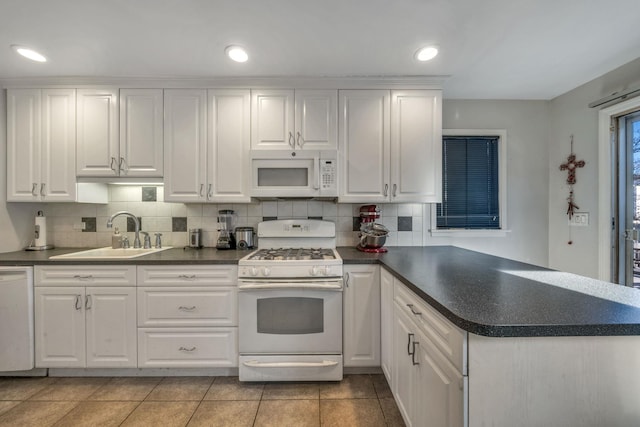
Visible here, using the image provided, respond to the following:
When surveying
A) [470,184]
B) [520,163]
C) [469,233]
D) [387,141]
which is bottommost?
[469,233]

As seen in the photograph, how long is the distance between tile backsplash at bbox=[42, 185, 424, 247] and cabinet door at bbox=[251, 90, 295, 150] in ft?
1.88

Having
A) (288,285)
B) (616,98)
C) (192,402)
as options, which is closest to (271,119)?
(288,285)

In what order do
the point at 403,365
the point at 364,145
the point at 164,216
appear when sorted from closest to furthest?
the point at 403,365 < the point at 364,145 < the point at 164,216

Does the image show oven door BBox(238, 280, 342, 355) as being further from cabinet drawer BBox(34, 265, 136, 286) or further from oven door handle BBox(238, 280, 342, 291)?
cabinet drawer BBox(34, 265, 136, 286)

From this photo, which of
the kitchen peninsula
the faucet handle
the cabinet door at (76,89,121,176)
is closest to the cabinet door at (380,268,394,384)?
the kitchen peninsula

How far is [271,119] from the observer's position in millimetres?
2289

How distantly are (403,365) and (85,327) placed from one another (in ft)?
7.25

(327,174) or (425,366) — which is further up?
(327,174)

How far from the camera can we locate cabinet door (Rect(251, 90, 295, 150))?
89.9 inches

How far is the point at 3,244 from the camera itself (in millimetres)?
2254

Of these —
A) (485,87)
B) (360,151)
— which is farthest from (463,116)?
(360,151)

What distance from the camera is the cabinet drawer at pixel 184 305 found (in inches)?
77.8

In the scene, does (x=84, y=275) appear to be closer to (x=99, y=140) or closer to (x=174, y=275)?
(x=174, y=275)

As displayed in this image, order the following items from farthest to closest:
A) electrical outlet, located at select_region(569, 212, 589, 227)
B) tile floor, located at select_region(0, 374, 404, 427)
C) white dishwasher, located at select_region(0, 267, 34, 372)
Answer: electrical outlet, located at select_region(569, 212, 589, 227) < white dishwasher, located at select_region(0, 267, 34, 372) < tile floor, located at select_region(0, 374, 404, 427)
